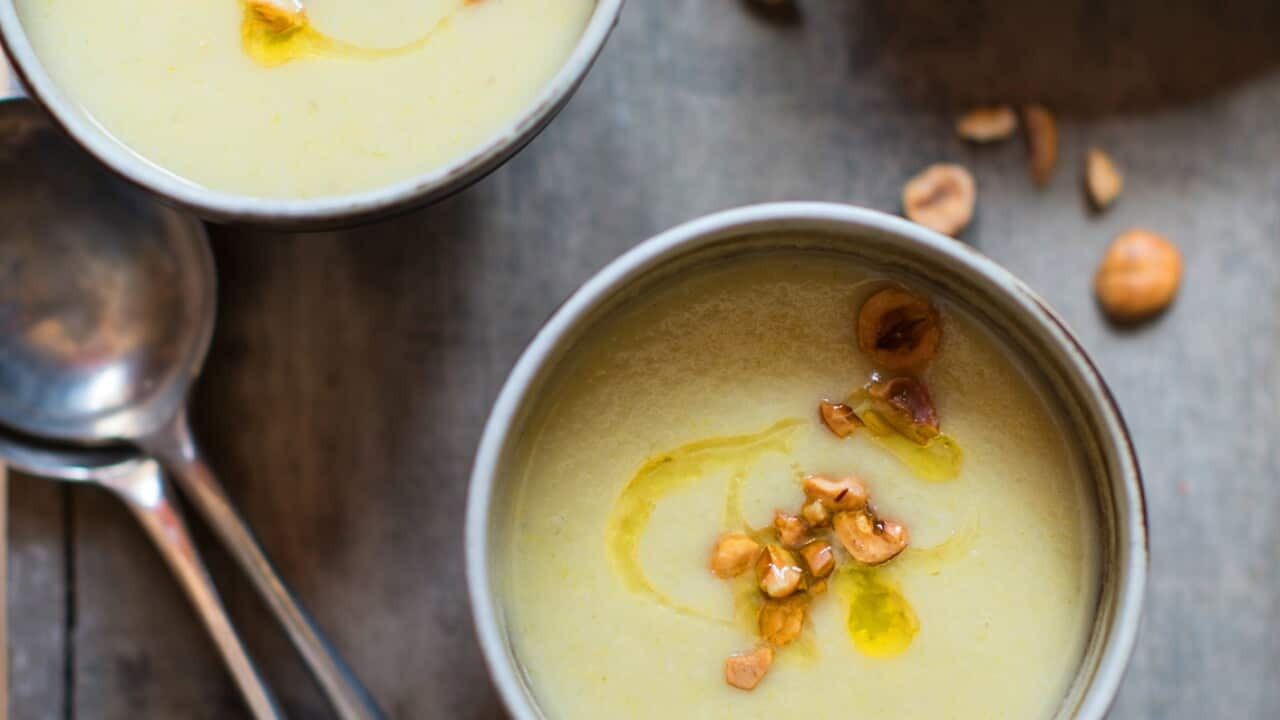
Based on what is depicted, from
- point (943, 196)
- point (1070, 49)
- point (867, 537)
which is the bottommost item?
point (867, 537)

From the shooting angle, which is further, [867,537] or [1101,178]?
[1101,178]

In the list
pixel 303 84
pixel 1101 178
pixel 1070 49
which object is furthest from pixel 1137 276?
pixel 303 84

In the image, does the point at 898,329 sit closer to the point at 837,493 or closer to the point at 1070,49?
the point at 837,493

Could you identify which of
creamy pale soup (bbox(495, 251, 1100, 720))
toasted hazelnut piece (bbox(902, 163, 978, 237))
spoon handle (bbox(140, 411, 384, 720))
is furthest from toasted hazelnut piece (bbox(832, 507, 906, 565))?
spoon handle (bbox(140, 411, 384, 720))

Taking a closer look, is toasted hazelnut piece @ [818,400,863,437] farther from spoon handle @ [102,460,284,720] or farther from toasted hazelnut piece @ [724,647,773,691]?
spoon handle @ [102,460,284,720]

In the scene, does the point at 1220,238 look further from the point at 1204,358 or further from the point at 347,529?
the point at 347,529

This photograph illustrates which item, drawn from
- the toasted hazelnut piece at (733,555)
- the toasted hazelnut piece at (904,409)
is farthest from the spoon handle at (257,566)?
the toasted hazelnut piece at (904,409)

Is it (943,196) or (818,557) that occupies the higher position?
(943,196)
